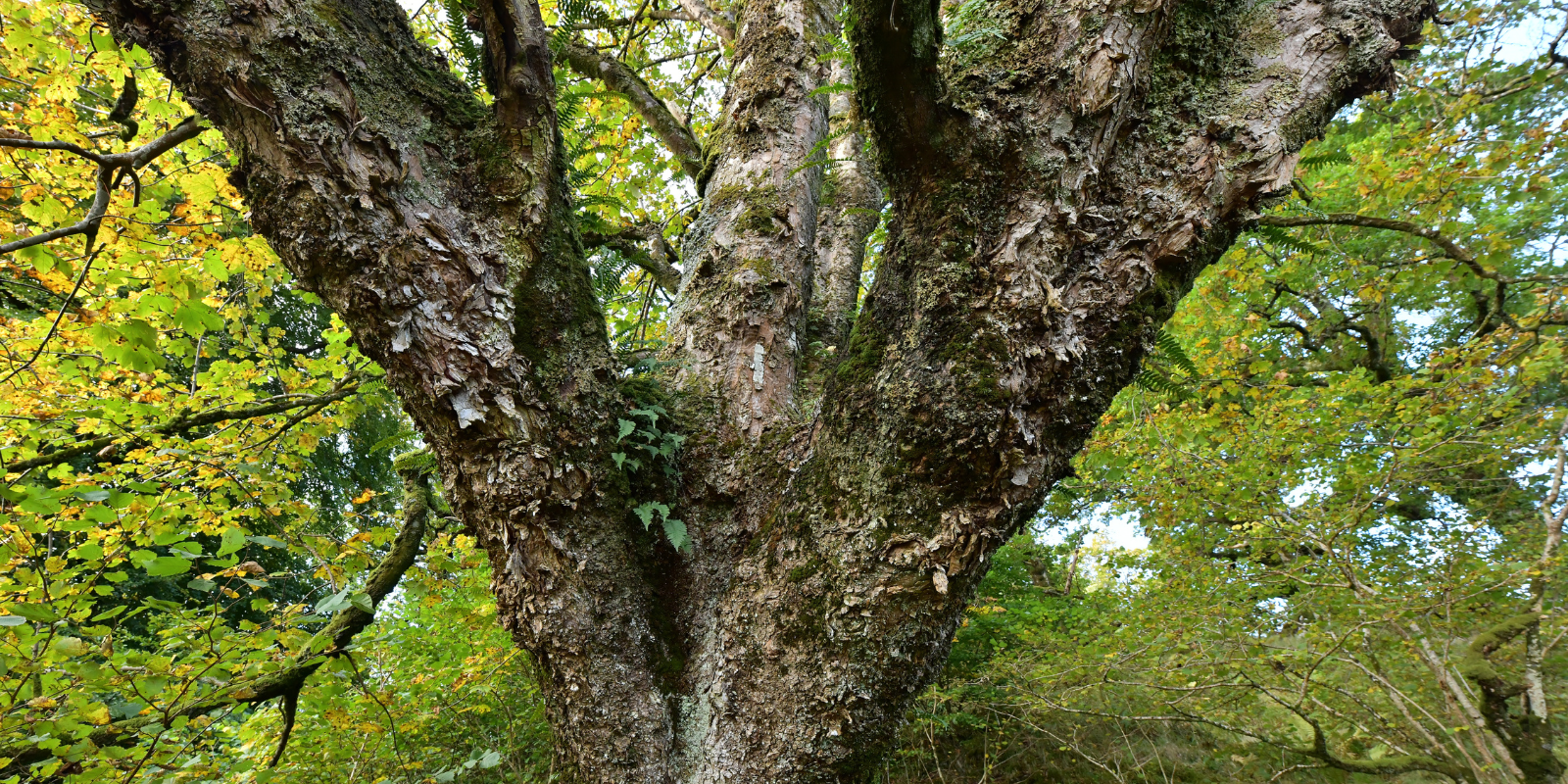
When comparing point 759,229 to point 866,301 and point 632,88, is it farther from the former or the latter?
point 632,88

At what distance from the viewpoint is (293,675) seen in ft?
7.04

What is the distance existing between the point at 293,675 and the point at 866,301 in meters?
2.25

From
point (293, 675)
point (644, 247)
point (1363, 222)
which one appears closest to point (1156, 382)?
point (1363, 222)

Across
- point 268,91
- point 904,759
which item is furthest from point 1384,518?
point 268,91

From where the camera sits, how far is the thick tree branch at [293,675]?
6.70 ft

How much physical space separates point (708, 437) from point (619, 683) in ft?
2.50

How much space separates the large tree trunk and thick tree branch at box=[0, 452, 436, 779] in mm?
1017

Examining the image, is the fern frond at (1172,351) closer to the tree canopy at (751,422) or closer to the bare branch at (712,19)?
the tree canopy at (751,422)

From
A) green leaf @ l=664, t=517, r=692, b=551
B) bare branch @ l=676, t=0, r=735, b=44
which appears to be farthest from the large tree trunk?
bare branch @ l=676, t=0, r=735, b=44

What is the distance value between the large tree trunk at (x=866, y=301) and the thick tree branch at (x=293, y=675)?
3.34 ft

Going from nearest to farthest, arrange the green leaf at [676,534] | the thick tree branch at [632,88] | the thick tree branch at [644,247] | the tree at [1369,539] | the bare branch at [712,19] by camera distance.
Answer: the green leaf at [676,534] → the thick tree branch at [644,247] → the thick tree branch at [632,88] → the tree at [1369,539] → the bare branch at [712,19]

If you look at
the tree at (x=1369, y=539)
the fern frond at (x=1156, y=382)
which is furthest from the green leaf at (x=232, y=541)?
the tree at (x=1369, y=539)

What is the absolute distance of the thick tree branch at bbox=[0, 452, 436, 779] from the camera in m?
2.04

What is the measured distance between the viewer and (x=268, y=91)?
4.95 feet
